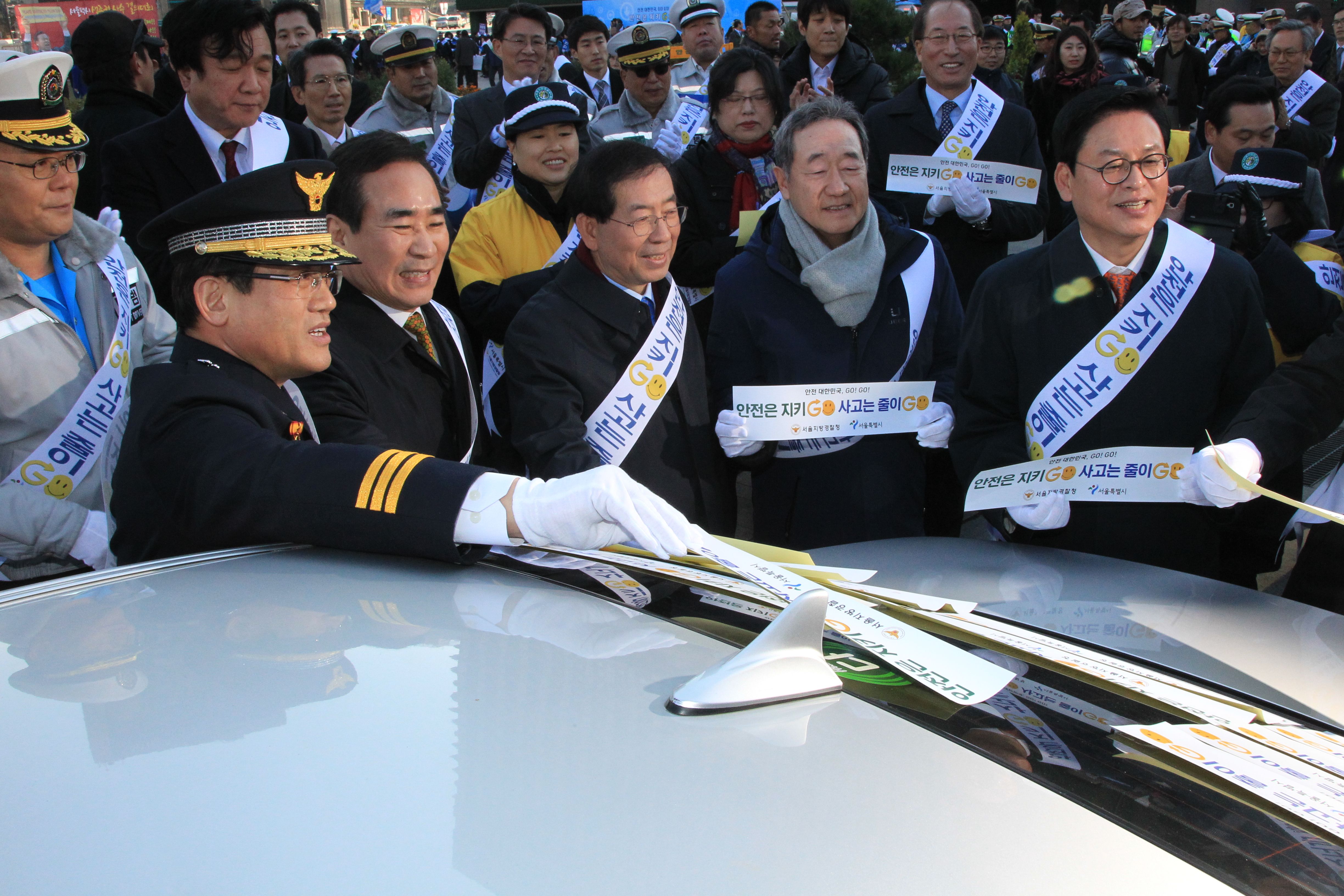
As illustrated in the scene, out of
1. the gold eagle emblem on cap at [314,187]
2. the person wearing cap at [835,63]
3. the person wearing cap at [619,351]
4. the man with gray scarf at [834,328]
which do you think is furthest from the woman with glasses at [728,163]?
the gold eagle emblem on cap at [314,187]

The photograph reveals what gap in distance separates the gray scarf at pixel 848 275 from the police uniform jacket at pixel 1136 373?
16.6 inches

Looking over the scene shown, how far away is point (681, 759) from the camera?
3.35 feet

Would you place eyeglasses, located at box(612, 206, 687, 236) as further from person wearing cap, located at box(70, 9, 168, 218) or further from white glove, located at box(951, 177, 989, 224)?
person wearing cap, located at box(70, 9, 168, 218)

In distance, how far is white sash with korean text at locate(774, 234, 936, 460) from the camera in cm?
320

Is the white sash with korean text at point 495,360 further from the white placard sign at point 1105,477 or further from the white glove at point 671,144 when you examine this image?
the white placard sign at point 1105,477

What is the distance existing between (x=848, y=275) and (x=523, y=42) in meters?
3.62

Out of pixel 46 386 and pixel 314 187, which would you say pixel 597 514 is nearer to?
pixel 314 187

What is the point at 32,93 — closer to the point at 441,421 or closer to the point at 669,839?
the point at 441,421

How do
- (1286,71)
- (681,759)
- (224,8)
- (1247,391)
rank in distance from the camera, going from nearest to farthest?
(681,759), (1247,391), (224,8), (1286,71)

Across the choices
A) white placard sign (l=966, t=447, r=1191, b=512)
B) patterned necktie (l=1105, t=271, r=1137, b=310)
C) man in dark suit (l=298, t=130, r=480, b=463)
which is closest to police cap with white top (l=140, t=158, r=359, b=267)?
man in dark suit (l=298, t=130, r=480, b=463)

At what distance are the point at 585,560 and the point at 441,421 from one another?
1155 millimetres

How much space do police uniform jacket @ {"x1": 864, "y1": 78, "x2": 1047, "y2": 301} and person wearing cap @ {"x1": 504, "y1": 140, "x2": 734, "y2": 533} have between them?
161cm

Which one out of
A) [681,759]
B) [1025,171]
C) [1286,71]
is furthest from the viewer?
[1286,71]

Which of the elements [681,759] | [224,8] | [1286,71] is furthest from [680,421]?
[1286,71]
